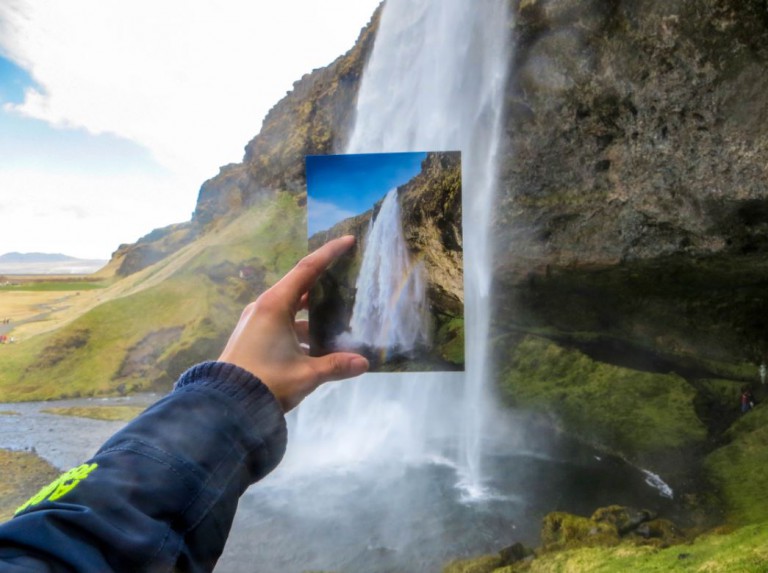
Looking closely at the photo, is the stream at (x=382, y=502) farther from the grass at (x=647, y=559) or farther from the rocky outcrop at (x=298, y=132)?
the rocky outcrop at (x=298, y=132)

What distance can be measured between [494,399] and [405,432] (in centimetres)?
315

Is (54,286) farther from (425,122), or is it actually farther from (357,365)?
(357,365)

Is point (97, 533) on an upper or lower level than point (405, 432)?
upper

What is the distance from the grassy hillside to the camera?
10.2 m

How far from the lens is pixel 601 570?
7078mm

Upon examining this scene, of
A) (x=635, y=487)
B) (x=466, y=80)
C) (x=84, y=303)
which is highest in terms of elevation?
(x=466, y=80)

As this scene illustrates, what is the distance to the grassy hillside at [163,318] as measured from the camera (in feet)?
33.3

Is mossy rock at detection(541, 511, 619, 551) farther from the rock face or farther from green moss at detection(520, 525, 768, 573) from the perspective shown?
the rock face

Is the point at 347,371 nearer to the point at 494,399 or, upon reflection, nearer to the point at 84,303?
the point at 84,303

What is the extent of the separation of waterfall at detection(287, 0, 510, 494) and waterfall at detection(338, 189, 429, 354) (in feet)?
32.2

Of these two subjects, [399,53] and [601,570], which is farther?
[399,53]

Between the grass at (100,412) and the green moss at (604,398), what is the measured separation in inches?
360

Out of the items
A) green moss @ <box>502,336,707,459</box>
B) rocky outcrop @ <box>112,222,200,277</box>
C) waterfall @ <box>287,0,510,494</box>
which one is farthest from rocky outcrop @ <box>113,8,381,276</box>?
green moss @ <box>502,336,707,459</box>

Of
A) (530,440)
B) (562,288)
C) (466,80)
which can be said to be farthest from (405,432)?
(466,80)
